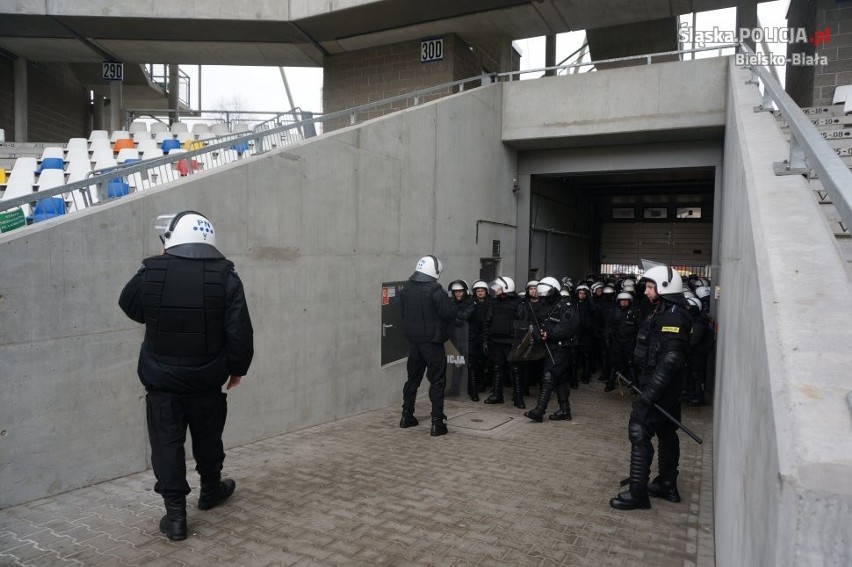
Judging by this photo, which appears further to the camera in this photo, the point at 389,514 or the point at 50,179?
the point at 50,179

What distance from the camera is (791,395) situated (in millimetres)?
1465

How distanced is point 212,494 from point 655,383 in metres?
3.64

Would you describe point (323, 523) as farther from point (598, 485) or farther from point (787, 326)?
point (787, 326)

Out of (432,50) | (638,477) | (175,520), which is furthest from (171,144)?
(638,477)

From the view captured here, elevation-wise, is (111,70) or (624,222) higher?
(111,70)

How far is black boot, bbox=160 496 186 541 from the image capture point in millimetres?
4031

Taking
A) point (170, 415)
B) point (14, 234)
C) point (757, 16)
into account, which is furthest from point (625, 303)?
point (757, 16)

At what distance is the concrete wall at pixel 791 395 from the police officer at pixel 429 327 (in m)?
4.41

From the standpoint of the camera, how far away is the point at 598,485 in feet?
18.1

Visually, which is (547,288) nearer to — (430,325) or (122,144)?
(430,325)

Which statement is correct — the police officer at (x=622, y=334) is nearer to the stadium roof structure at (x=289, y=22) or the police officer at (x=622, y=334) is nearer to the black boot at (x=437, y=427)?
the black boot at (x=437, y=427)

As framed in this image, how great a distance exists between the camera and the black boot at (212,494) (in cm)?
453

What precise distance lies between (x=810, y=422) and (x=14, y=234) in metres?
5.01

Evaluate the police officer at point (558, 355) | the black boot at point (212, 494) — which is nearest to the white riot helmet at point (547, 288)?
the police officer at point (558, 355)
